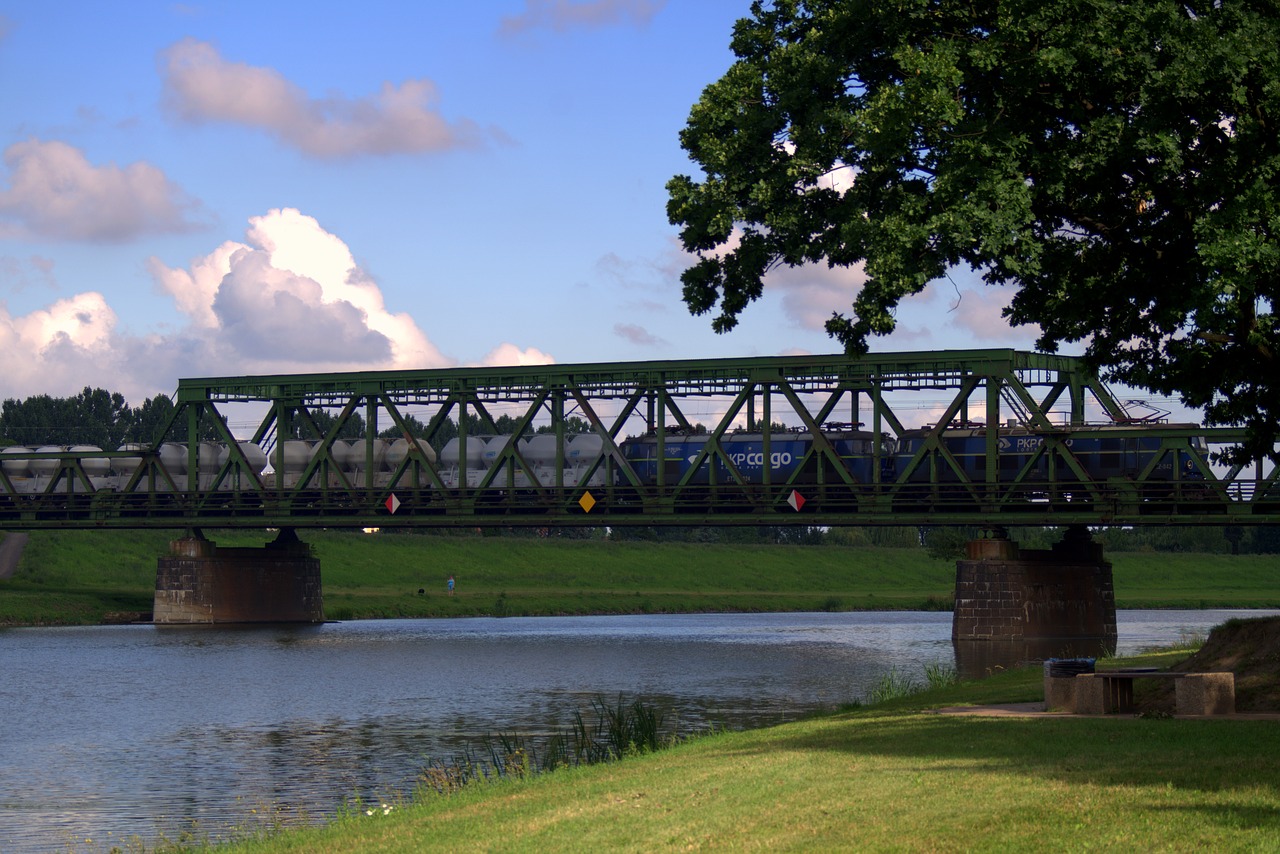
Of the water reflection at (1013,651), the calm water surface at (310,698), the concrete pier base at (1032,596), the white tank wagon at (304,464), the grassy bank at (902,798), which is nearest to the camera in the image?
the grassy bank at (902,798)

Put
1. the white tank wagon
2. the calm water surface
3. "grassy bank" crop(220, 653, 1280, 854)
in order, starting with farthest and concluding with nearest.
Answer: the white tank wagon
the calm water surface
"grassy bank" crop(220, 653, 1280, 854)

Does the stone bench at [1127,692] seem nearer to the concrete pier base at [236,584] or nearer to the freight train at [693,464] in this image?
the freight train at [693,464]

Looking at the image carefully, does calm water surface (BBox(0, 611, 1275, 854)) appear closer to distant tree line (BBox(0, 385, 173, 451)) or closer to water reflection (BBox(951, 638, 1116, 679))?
water reflection (BBox(951, 638, 1116, 679))

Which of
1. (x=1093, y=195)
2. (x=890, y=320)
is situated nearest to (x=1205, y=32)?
(x=1093, y=195)

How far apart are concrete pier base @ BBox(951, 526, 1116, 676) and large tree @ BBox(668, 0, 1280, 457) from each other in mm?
40178

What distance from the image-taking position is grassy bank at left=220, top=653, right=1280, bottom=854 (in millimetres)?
15352

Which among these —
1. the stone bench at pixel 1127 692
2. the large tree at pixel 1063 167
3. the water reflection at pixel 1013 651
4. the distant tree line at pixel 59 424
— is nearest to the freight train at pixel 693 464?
the water reflection at pixel 1013 651

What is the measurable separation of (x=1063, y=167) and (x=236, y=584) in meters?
77.6

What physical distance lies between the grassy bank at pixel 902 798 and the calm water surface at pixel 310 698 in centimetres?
537

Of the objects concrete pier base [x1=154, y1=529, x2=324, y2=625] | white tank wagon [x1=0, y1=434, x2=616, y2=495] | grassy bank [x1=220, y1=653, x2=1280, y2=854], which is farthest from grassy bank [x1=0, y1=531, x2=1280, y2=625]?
grassy bank [x1=220, y1=653, x2=1280, y2=854]

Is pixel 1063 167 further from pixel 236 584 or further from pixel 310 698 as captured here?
pixel 236 584

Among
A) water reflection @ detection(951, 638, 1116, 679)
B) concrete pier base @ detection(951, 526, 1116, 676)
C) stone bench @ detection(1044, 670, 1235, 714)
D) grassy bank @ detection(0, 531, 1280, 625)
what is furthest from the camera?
grassy bank @ detection(0, 531, 1280, 625)

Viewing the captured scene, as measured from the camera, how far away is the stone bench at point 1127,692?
24250 mm

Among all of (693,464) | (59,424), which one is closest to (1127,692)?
(693,464)
